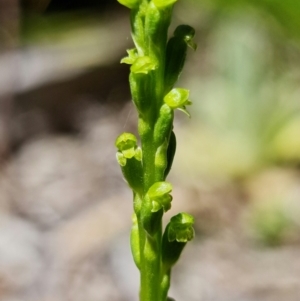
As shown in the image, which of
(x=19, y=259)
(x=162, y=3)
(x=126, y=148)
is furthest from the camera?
(x=19, y=259)

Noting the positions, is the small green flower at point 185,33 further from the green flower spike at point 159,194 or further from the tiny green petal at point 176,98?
the green flower spike at point 159,194

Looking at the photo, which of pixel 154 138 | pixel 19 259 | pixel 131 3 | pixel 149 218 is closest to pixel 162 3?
pixel 131 3

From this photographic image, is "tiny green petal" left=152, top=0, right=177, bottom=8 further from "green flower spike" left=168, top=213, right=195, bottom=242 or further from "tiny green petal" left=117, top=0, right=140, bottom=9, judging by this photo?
"green flower spike" left=168, top=213, right=195, bottom=242

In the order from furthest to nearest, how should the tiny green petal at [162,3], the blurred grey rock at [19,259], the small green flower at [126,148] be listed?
1. the blurred grey rock at [19,259]
2. the small green flower at [126,148]
3. the tiny green petal at [162,3]

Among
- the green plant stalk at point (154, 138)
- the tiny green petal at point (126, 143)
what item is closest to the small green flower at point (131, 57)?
the green plant stalk at point (154, 138)

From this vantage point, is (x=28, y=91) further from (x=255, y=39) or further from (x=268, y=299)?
(x=268, y=299)

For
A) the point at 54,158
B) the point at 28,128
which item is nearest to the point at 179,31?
the point at 54,158

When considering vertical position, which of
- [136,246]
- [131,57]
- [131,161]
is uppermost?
[131,57]

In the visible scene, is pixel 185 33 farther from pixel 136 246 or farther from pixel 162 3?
pixel 136 246
